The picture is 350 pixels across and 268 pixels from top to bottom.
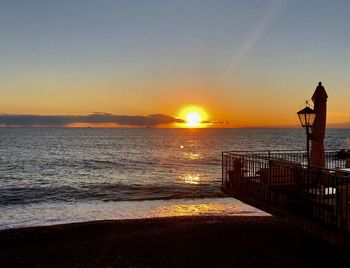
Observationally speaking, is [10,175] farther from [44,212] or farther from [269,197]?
[269,197]

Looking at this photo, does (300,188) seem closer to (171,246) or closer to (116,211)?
(171,246)

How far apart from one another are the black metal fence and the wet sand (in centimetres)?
199

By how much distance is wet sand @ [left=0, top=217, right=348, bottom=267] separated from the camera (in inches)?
513

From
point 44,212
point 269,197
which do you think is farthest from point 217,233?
point 44,212

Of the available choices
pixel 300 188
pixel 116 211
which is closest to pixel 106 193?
pixel 116 211

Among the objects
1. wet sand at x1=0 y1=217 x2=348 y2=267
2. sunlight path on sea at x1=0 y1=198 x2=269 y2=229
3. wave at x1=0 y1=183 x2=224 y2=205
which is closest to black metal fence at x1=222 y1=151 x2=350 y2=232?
wet sand at x1=0 y1=217 x2=348 y2=267

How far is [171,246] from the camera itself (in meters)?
15.3

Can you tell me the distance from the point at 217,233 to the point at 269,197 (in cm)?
491

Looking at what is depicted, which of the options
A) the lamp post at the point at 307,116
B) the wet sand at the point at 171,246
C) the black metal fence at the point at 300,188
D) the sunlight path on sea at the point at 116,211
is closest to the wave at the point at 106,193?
the sunlight path on sea at the point at 116,211

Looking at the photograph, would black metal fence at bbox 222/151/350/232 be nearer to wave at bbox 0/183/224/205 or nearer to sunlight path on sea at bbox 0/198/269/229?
sunlight path on sea at bbox 0/198/269/229

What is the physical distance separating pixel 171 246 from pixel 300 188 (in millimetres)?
6048

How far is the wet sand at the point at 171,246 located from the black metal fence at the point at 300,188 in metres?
1.99

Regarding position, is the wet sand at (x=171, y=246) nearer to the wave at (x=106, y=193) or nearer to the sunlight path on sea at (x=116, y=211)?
the sunlight path on sea at (x=116, y=211)

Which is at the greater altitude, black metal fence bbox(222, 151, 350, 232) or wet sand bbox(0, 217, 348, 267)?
black metal fence bbox(222, 151, 350, 232)
